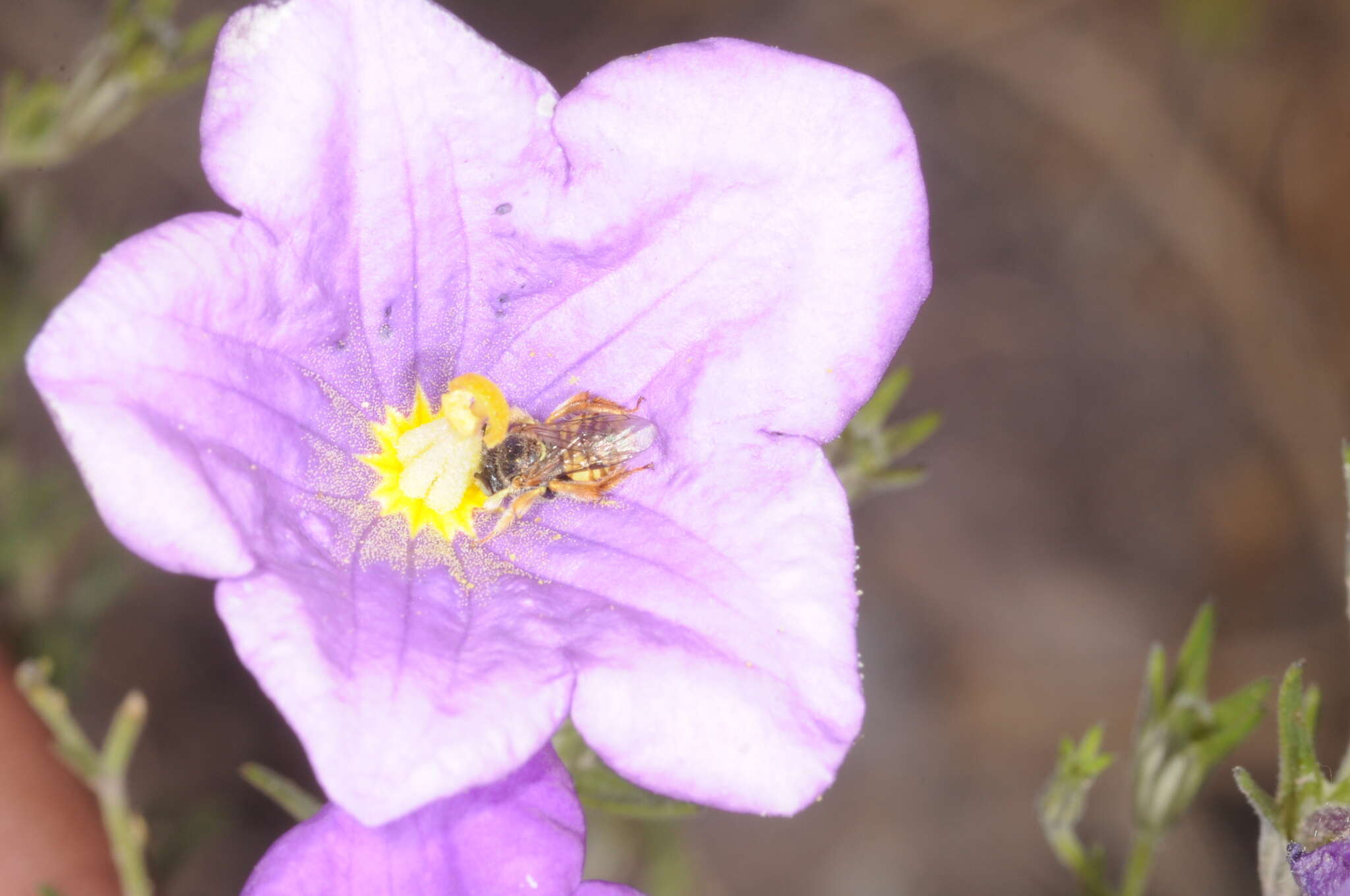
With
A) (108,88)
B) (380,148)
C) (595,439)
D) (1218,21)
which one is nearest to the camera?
(380,148)

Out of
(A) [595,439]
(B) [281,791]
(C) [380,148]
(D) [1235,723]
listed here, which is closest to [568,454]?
(A) [595,439]

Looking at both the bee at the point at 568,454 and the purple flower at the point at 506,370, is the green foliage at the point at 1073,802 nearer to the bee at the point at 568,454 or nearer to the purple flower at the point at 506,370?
the purple flower at the point at 506,370

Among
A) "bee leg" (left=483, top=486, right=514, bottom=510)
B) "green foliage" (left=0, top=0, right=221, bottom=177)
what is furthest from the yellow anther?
"green foliage" (left=0, top=0, right=221, bottom=177)

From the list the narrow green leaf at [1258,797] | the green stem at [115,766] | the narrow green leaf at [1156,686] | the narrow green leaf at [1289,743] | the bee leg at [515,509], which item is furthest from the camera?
the narrow green leaf at [1156,686]

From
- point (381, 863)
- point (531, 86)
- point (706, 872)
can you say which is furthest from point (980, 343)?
point (381, 863)

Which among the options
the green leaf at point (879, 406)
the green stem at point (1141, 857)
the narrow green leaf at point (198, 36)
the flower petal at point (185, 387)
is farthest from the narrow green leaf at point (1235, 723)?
the narrow green leaf at point (198, 36)

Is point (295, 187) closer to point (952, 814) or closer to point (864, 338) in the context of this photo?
point (864, 338)

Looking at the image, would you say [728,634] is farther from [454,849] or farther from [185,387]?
[185,387]
